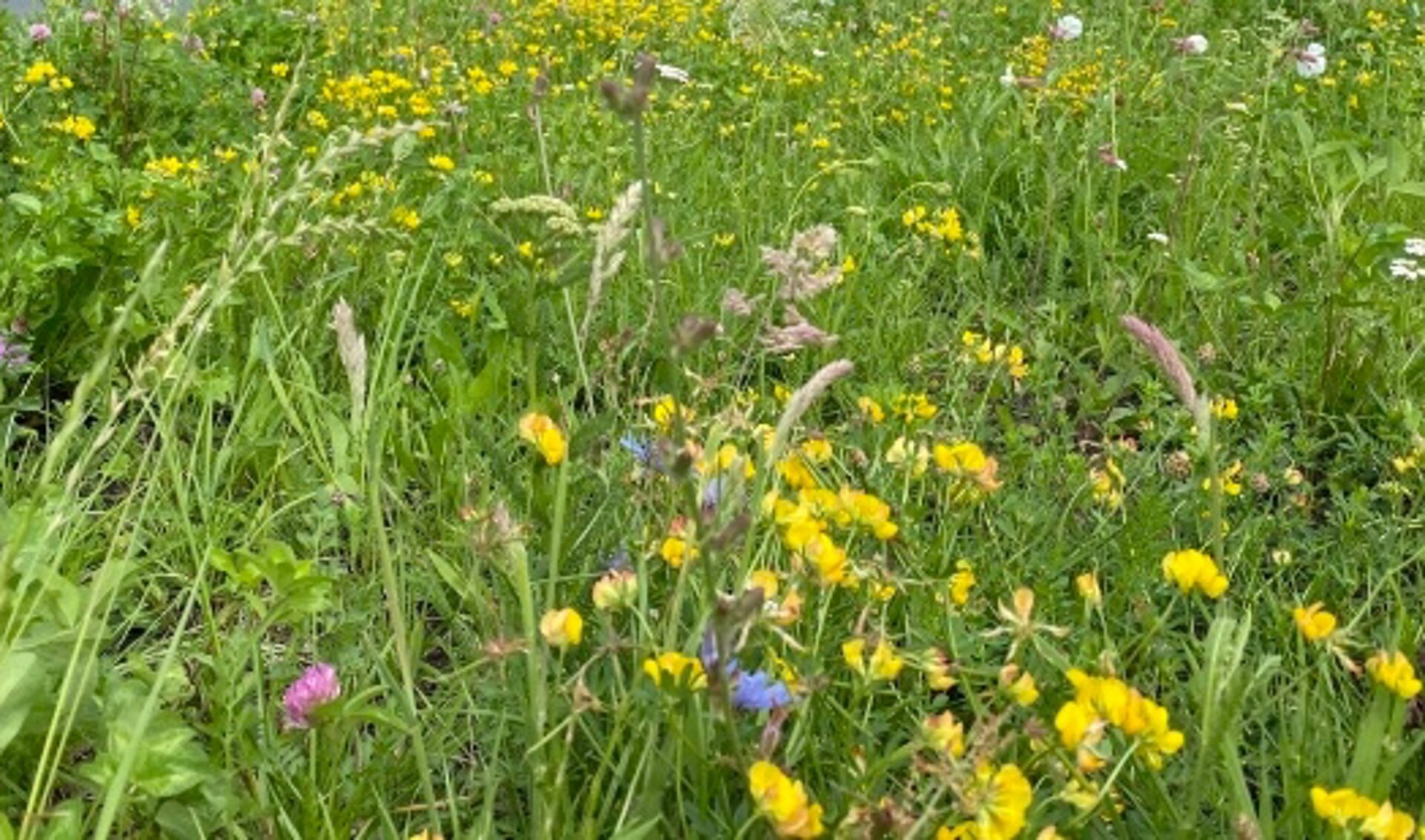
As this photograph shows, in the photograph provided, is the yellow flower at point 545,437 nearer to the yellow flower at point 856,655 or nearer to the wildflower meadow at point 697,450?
the wildflower meadow at point 697,450

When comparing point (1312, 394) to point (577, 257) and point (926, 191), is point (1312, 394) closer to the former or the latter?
point (926, 191)

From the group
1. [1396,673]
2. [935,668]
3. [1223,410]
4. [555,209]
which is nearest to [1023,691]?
[935,668]

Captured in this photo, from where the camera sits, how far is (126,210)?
8.27 ft

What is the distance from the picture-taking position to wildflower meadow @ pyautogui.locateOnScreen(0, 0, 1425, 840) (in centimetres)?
123

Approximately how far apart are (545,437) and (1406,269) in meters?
1.66

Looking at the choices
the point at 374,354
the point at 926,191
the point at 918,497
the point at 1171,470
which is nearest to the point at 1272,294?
the point at 1171,470

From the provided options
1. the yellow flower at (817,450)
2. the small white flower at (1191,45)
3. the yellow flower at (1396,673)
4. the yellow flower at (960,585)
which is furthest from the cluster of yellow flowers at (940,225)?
the yellow flower at (1396,673)

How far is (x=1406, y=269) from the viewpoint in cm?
249

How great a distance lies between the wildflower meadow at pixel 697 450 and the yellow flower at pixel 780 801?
10 millimetres

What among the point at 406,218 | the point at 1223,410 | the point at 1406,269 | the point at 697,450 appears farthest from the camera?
the point at 406,218

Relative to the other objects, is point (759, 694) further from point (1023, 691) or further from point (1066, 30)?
point (1066, 30)

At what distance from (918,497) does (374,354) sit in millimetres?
932

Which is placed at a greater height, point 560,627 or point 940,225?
point 560,627

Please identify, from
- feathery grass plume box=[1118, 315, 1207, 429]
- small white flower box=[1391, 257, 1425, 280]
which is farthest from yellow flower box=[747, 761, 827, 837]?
small white flower box=[1391, 257, 1425, 280]
